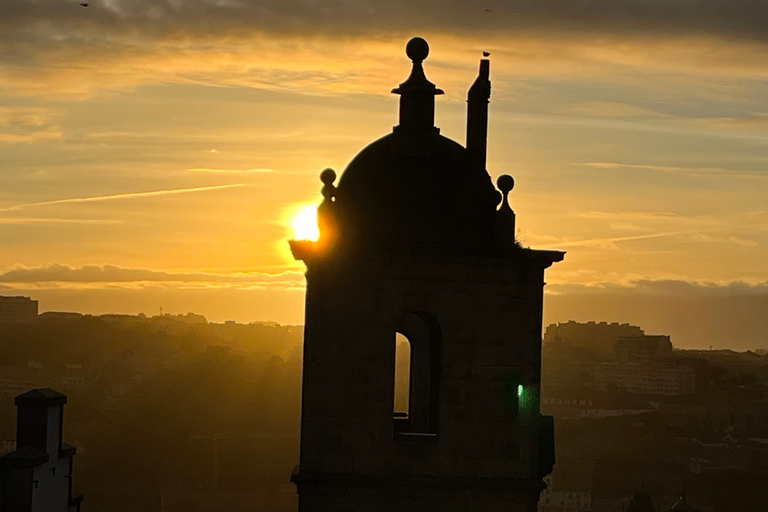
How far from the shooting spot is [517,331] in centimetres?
1683

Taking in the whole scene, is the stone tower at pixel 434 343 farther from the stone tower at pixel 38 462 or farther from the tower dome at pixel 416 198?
the stone tower at pixel 38 462

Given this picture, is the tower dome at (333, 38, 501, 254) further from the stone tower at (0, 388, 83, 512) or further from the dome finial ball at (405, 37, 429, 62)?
the stone tower at (0, 388, 83, 512)

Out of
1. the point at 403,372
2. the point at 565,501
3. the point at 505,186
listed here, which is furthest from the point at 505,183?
the point at 565,501

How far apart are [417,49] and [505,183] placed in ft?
5.78

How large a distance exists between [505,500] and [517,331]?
5.68 ft

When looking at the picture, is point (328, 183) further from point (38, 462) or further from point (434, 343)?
point (38, 462)

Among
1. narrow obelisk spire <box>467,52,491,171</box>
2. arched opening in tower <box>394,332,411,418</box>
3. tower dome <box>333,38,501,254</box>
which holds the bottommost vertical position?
arched opening in tower <box>394,332,411,418</box>

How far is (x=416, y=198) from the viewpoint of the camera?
16922 mm

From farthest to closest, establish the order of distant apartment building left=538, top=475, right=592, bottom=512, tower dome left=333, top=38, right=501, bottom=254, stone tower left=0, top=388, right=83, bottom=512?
distant apartment building left=538, top=475, right=592, bottom=512, tower dome left=333, top=38, right=501, bottom=254, stone tower left=0, top=388, right=83, bottom=512

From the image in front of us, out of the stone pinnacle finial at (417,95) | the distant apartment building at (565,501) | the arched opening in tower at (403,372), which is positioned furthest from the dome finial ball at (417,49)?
the distant apartment building at (565,501)

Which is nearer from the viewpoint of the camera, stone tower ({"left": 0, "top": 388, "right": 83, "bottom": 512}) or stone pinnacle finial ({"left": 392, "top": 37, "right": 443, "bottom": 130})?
stone tower ({"left": 0, "top": 388, "right": 83, "bottom": 512})

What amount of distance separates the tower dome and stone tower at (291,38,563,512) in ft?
0.05

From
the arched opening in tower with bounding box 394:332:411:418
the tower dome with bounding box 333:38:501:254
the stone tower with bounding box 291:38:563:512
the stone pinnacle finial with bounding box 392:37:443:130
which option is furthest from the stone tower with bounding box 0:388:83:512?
the stone pinnacle finial with bounding box 392:37:443:130

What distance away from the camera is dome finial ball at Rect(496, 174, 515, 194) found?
1684 cm
